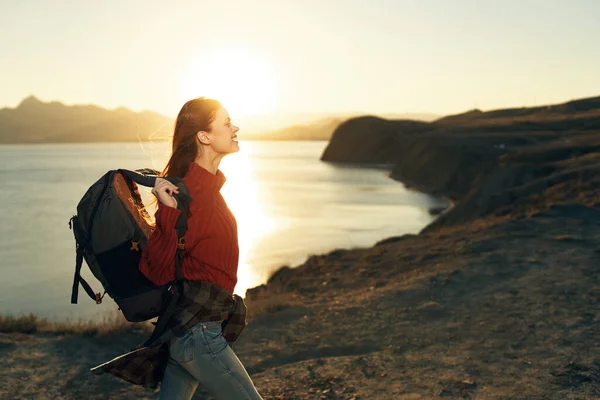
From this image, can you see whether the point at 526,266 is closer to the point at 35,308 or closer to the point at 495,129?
A: the point at 35,308

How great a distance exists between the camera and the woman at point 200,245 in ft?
9.30

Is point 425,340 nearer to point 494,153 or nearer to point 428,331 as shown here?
point 428,331

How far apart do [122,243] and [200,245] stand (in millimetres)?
383

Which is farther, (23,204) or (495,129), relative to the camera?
(495,129)

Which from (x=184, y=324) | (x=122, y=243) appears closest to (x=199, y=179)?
(x=122, y=243)

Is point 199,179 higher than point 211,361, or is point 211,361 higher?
point 199,179

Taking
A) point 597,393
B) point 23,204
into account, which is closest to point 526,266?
point 597,393

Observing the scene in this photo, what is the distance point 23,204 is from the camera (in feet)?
160

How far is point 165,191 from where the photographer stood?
2.82m

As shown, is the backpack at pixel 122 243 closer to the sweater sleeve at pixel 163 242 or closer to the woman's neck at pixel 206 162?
the sweater sleeve at pixel 163 242

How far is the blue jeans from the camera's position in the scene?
2877 mm

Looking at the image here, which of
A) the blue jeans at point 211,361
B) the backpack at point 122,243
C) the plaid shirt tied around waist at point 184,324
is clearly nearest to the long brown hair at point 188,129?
the backpack at point 122,243

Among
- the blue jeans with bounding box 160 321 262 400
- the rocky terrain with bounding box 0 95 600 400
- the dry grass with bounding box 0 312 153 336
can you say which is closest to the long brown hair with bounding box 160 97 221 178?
the blue jeans with bounding box 160 321 262 400

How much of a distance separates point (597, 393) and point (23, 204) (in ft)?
166
